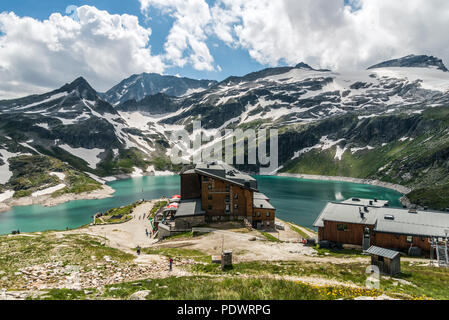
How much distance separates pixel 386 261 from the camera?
26.8 meters

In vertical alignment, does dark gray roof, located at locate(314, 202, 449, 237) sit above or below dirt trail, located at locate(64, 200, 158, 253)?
above

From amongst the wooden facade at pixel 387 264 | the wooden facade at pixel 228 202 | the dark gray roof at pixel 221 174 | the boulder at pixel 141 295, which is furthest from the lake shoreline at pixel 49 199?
the wooden facade at pixel 387 264

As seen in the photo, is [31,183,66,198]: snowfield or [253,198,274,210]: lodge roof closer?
[253,198,274,210]: lodge roof

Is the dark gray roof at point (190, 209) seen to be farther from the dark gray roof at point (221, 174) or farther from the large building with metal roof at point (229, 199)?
the dark gray roof at point (221, 174)

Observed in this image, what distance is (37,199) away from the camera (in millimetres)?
134750

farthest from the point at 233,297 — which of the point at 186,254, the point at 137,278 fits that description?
the point at 186,254

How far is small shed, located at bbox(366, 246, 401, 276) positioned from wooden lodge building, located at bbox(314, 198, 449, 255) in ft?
59.8

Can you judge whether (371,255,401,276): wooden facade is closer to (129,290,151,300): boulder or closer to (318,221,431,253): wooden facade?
(318,221,431,253): wooden facade

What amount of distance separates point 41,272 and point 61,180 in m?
164

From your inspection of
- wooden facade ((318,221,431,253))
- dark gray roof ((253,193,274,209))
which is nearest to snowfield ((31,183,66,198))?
dark gray roof ((253,193,274,209))

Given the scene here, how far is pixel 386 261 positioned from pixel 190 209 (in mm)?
39863

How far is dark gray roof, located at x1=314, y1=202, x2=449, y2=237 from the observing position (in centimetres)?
4094

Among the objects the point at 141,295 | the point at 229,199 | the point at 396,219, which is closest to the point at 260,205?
the point at 229,199
